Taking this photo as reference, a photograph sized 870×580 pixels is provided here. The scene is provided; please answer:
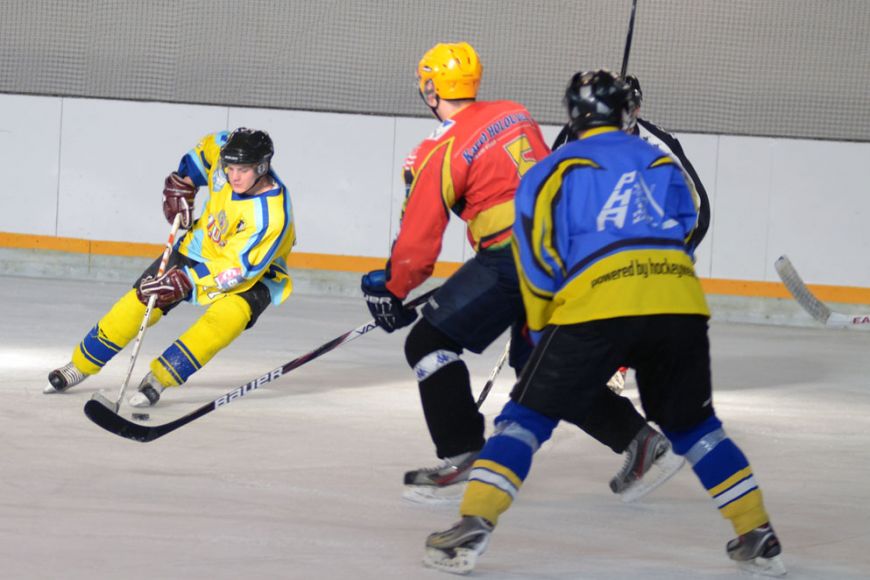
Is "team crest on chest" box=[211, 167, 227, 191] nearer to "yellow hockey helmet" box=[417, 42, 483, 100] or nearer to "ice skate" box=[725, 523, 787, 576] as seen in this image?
"yellow hockey helmet" box=[417, 42, 483, 100]

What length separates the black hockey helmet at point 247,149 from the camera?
4430 millimetres

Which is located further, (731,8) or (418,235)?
(731,8)

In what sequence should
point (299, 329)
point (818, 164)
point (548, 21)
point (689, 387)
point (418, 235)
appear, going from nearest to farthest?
point (689, 387) → point (418, 235) → point (299, 329) → point (818, 164) → point (548, 21)

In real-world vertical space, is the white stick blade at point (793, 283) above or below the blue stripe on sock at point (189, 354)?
above

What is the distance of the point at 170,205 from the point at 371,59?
457cm

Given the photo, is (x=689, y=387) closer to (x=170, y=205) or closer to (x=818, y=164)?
(x=170, y=205)

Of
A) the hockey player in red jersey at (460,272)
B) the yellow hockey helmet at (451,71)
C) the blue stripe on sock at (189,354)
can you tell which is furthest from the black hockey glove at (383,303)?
the blue stripe on sock at (189,354)

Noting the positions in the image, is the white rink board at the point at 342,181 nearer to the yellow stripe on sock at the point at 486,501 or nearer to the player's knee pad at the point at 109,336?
the player's knee pad at the point at 109,336

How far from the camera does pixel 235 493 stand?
10.2 feet

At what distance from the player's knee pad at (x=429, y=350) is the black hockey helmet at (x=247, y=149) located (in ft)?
4.85

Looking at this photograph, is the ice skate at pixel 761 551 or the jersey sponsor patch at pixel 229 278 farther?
the jersey sponsor patch at pixel 229 278

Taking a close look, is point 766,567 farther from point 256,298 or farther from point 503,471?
Result: point 256,298

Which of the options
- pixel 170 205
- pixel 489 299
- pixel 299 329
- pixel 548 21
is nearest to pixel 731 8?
pixel 548 21

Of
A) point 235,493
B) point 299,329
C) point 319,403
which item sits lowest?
point 299,329
